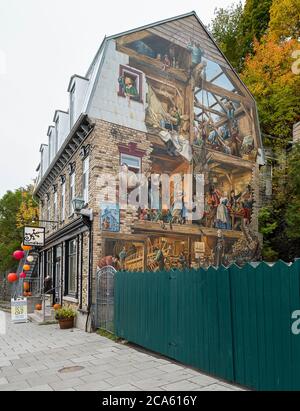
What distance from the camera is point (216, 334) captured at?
6.28 metres

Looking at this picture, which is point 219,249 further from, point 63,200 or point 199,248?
point 63,200

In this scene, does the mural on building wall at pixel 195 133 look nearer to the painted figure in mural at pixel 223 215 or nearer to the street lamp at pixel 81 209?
the painted figure in mural at pixel 223 215

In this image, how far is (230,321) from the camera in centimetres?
594

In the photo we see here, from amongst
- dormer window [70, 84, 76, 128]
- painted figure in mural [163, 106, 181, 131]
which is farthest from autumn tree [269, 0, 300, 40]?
dormer window [70, 84, 76, 128]

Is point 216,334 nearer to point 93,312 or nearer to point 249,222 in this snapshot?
point 93,312

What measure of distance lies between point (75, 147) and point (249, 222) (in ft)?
30.7

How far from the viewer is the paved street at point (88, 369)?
20.2 ft

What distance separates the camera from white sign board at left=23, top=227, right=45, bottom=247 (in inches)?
647

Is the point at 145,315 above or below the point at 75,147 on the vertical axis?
below

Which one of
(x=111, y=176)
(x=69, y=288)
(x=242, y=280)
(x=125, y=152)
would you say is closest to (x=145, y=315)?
(x=242, y=280)

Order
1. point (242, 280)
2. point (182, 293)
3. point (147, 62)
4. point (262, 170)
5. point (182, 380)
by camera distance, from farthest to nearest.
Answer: point (262, 170), point (147, 62), point (182, 293), point (182, 380), point (242, 280)

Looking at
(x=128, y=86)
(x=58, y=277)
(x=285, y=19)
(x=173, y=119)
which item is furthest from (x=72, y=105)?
(x=285, y=19)

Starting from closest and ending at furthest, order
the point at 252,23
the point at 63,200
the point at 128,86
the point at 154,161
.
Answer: the point at 128,86, the point at 154,161, the point at 63,200, the point at 252,23

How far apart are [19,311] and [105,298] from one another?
6.09 m
